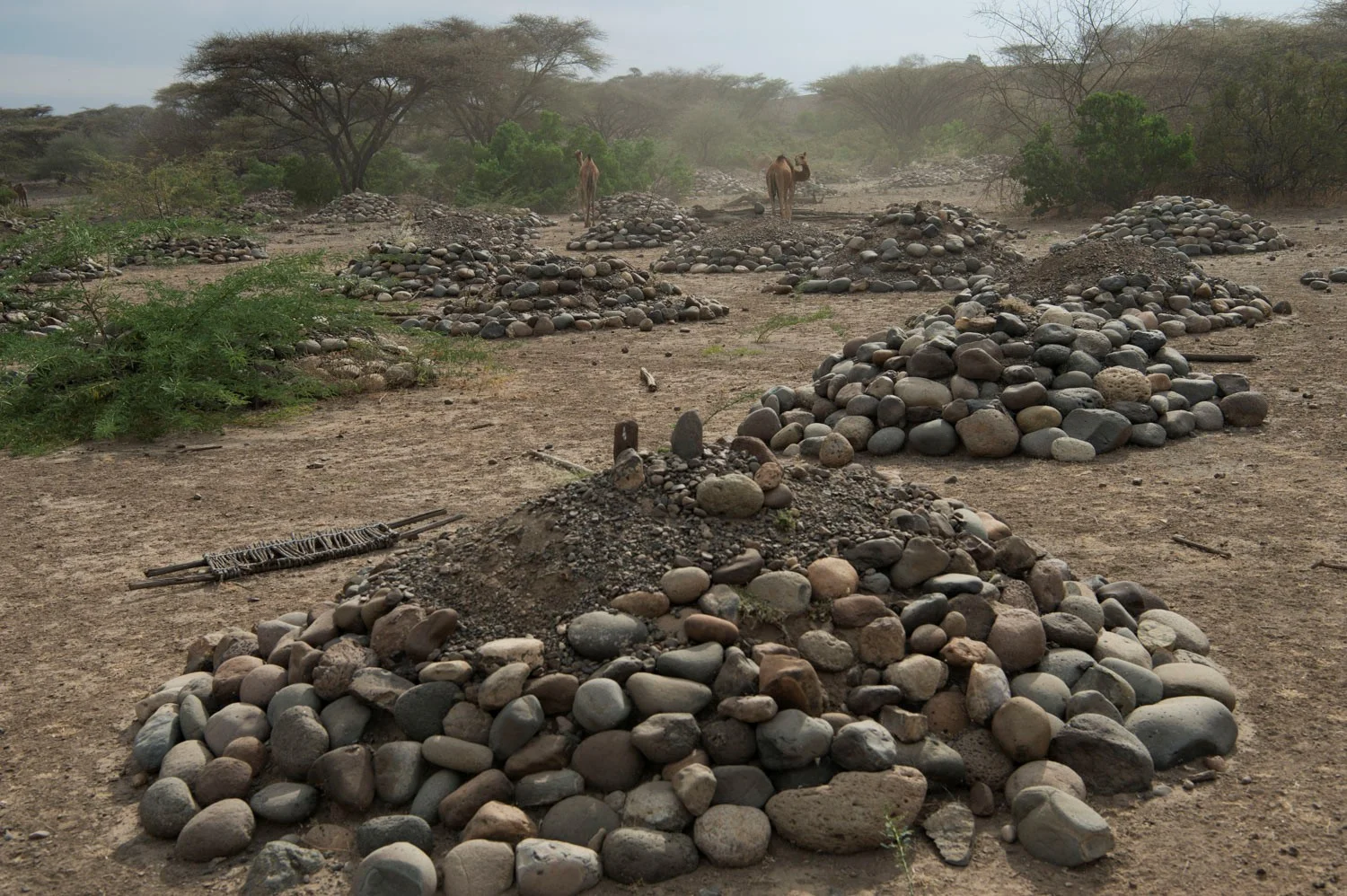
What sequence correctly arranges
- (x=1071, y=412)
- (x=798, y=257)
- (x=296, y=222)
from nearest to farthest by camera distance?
1. (x=1071, y=412)
2. (x=798, y=257)
3. (x=296, y=222)

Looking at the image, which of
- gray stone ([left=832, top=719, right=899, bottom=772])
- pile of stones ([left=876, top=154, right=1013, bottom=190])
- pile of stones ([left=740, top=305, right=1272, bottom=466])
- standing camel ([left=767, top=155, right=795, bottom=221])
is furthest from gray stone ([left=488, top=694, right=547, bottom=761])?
pile of stones ([left=876, top=154, right=1013, bottom=190])

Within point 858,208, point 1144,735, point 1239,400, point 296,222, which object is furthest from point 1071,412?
point 296,222

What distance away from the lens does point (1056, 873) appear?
2.49 m

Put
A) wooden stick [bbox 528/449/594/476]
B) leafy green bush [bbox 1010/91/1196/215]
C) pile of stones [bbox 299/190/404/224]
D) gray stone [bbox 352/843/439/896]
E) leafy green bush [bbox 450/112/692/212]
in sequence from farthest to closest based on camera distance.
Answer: leafy green bush [bbox 450/112/692/212] → pile of stones [bbox 299/190/404/224] → leafy green bush [bbox 1010/91/1196/215] → wooden stick [bbox 528/449/594/476] → gray stone [bbox 352/843/439/896]

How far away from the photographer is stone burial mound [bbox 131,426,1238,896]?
8.58 ft

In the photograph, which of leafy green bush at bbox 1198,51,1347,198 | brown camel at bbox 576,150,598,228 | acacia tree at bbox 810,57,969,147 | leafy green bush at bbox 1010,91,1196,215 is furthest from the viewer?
acacia tree at bbox 810,57,969,147

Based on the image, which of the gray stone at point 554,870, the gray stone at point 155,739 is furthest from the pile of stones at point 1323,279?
the gray stone at point 155,739

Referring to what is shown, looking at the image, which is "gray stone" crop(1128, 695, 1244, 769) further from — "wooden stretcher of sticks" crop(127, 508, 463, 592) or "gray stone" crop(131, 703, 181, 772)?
"wooden stretcher of sticks" crop(127, 508, 463, 592)

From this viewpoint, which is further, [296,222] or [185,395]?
[296,222]

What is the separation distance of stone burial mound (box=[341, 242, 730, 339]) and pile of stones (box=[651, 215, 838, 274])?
7.18ft

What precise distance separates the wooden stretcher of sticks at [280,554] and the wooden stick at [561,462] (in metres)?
0.98

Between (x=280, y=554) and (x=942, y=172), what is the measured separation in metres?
27.5

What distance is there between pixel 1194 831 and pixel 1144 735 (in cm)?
35

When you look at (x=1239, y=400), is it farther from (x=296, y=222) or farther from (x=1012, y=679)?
(x=296, y=222)
